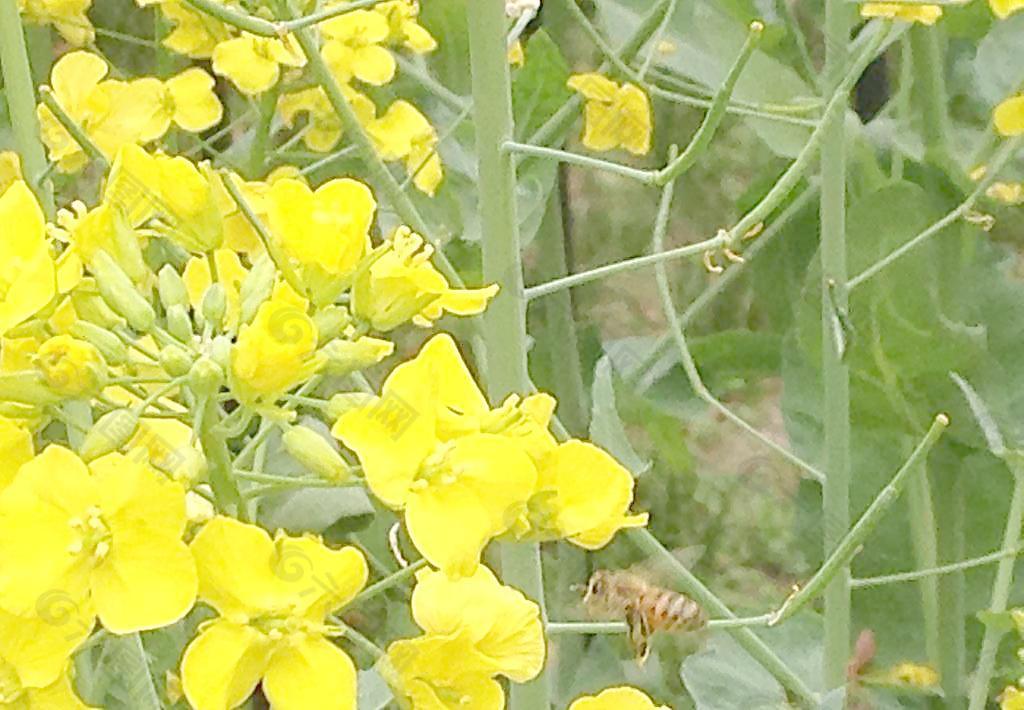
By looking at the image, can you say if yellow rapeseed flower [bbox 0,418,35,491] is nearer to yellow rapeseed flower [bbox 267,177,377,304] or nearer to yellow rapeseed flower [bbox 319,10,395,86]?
yellow rapeseed flower [bbox 267,177,377,304]

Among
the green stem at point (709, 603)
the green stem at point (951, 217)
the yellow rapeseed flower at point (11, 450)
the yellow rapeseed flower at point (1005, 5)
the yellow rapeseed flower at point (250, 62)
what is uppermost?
the yellow rapeseed flower at point (1005, 5)

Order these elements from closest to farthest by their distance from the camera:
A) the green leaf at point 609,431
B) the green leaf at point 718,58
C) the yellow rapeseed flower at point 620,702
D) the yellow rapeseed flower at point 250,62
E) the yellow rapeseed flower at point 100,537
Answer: the yellow rapeseed flower at point 100,537, the yellow rapeseed flower at point 620,702, the green leaf at point 609,431, the yellow rapeseed flower at point 250,62, the green leaf at point 718,58

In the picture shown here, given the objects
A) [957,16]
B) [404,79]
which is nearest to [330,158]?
[404,79]

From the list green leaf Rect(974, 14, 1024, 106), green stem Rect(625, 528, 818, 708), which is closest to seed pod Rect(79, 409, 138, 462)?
green stem Rect(625, 528, 818, 708)

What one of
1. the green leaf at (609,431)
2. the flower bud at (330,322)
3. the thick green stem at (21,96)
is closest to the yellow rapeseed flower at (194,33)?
the thick green stem at (21,96)

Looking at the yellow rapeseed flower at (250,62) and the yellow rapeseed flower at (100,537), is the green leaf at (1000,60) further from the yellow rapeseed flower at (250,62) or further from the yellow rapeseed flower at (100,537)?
the yellow rapeseed flower at (100,537)

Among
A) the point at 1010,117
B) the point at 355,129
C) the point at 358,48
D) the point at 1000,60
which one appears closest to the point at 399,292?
the point at 355,129

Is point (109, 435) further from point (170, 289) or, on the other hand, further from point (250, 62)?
point (250, 62)

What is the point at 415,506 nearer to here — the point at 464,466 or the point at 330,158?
the point at 464,466
